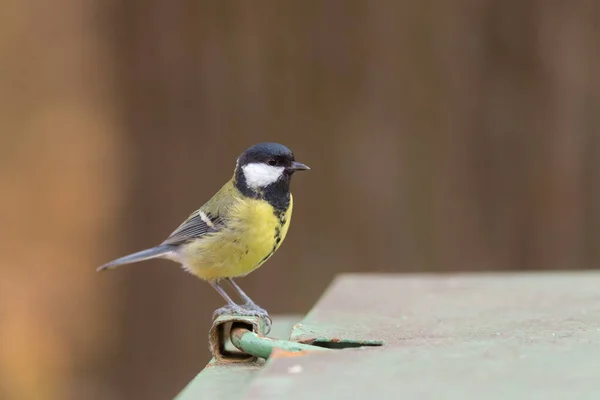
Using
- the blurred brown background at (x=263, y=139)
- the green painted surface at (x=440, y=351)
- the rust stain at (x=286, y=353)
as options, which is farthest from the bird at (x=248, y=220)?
the blurred brown background at (x=263, y=139)

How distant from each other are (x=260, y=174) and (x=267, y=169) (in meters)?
0.03

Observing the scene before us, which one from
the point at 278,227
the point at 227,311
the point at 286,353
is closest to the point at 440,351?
the point at 286,353

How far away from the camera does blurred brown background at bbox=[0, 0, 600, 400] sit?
390 centimetres

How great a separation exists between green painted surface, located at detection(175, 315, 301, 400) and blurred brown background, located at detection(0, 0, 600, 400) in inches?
103

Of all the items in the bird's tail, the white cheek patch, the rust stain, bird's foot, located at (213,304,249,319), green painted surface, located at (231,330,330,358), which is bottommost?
the bird's tail

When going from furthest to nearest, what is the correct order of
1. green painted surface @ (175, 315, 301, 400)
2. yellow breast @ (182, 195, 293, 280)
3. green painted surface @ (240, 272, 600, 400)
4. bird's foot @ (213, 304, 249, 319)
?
1. yellow breast @ (182, 195, 293, 280)
2. bird's foot @ (213, 304, 249, 319)
3. green painted surface @ (175, 315, 301, 400)
4. green painted surface @ (240, 272, 600, 400)

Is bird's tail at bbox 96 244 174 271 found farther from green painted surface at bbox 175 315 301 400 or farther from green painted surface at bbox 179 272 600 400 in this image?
green painted surface at bbox 175 315 301 400

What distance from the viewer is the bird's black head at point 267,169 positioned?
83.8 inches

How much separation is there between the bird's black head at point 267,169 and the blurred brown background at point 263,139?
69.6 inches

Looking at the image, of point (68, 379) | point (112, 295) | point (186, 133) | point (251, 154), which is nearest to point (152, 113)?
point (186, 133)

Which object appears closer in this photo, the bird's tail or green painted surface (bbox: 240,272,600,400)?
green painted surface (bbox: 240,272,600,400)

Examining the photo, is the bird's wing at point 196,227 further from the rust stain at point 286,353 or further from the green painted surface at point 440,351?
the rust stain at point 286,353

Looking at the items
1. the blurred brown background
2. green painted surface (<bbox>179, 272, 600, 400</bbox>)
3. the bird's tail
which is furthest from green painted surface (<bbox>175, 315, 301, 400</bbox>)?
the blurred brown background

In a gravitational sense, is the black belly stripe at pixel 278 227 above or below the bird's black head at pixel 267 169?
below
